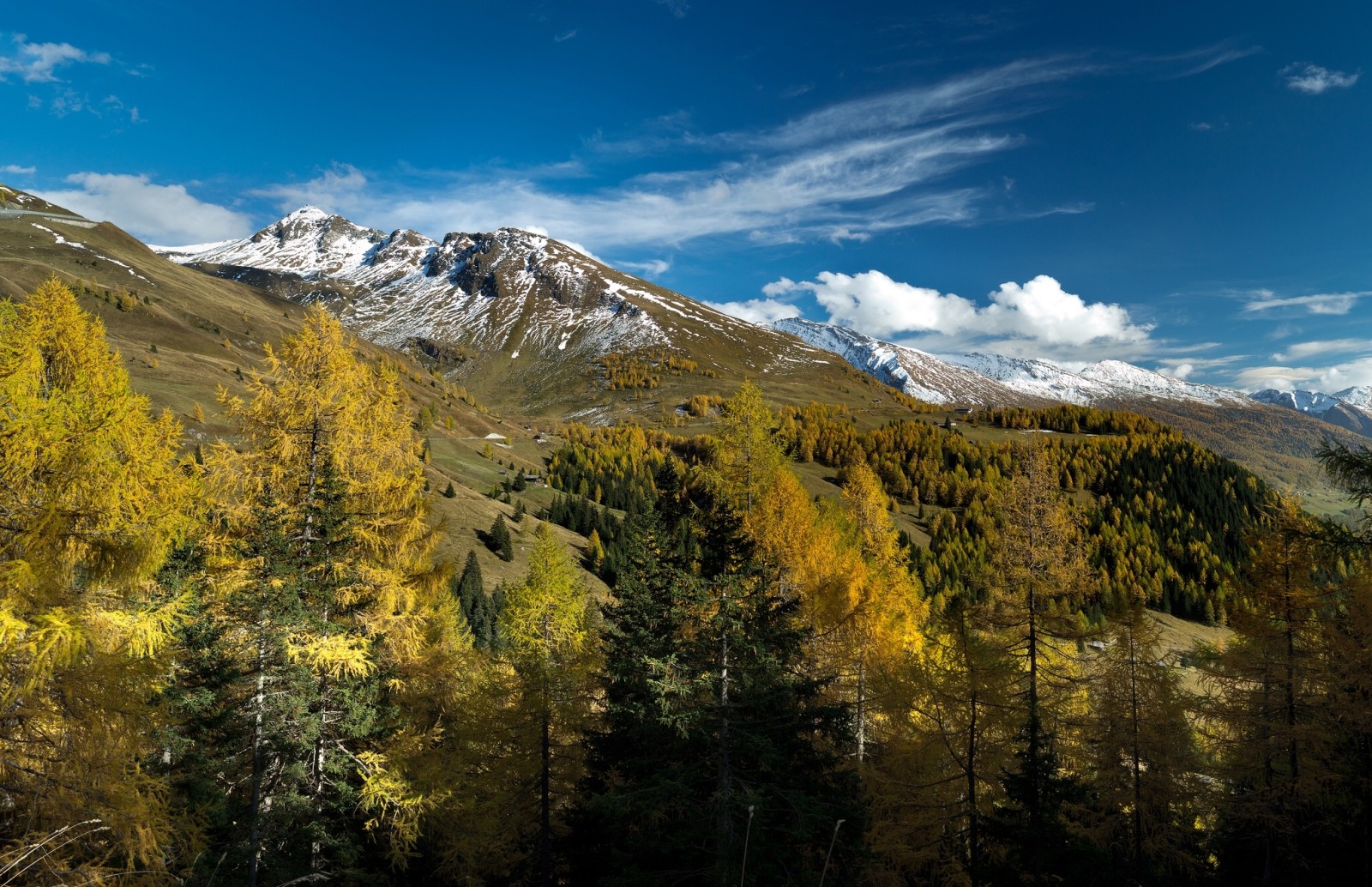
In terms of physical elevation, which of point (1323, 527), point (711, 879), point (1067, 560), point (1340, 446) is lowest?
point (711, 879)

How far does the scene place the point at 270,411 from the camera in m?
16.5

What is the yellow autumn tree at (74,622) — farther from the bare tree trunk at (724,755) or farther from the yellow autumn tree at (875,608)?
the yellow autumn tree at (875,608)

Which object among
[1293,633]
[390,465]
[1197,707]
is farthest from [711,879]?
[1293,633]

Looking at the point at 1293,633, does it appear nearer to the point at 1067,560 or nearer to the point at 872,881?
the point at 1067,560

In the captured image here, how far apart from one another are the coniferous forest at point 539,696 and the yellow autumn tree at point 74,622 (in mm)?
55

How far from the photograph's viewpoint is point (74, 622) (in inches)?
339

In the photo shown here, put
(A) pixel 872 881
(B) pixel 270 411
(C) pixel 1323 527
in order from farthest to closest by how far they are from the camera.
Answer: (A) pixel 872 881
(B) pixel 270 411
(C) pixel 1323 527

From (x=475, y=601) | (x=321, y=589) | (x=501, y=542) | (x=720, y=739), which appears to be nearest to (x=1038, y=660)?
(x=720, y=739)

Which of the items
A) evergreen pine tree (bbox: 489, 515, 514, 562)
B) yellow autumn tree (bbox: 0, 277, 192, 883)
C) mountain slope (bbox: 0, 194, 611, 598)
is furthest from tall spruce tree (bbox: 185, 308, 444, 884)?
evergreen pine tree (bbox: 489, 515, 514, 562)

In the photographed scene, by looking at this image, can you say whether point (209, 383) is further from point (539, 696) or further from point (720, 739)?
point (720, 739)


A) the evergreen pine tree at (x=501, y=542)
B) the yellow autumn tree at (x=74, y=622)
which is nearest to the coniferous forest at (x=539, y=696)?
the yellow autumn tree at (x=74, y=622)

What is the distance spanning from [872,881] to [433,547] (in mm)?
17042

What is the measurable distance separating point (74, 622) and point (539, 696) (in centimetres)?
1493

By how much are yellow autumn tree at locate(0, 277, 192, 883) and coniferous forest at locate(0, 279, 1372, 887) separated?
6cm
